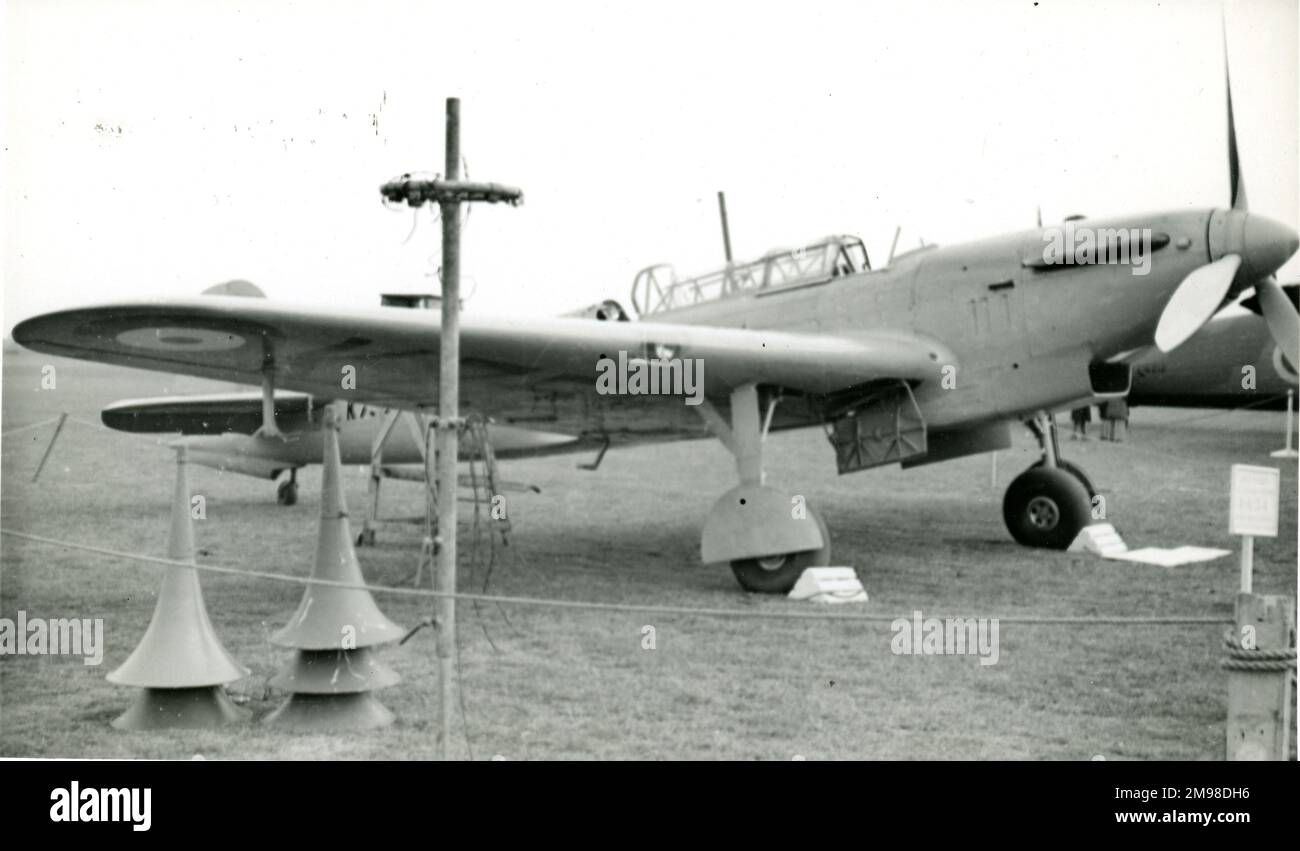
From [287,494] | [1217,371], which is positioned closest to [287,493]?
[287,494]

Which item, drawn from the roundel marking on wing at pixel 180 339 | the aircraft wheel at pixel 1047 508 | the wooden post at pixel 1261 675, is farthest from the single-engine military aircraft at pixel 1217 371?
the roundel marking on wing at pixel 180 339

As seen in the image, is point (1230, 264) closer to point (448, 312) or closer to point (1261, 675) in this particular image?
point (1261, 675)

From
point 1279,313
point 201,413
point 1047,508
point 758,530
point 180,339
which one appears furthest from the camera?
point 201,413

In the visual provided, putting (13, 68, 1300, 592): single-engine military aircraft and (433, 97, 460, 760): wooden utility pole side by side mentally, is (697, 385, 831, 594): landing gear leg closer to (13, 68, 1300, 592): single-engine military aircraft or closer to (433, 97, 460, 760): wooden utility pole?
(13, 68, 1300, 592): single-engine military aircraft

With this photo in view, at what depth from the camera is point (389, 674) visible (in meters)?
3.88

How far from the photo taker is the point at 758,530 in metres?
5.86

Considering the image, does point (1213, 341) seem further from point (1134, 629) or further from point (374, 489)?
point (374, 489)

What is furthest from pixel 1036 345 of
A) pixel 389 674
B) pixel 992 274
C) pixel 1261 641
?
pixel 389 674

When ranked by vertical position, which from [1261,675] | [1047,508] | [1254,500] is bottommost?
[1261,675]

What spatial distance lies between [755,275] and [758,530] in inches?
91.4

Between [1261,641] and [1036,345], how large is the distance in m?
3.62

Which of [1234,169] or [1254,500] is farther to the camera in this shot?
[1234,169]

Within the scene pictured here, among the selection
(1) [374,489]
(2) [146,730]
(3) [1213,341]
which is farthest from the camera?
(3) [1213,341]
